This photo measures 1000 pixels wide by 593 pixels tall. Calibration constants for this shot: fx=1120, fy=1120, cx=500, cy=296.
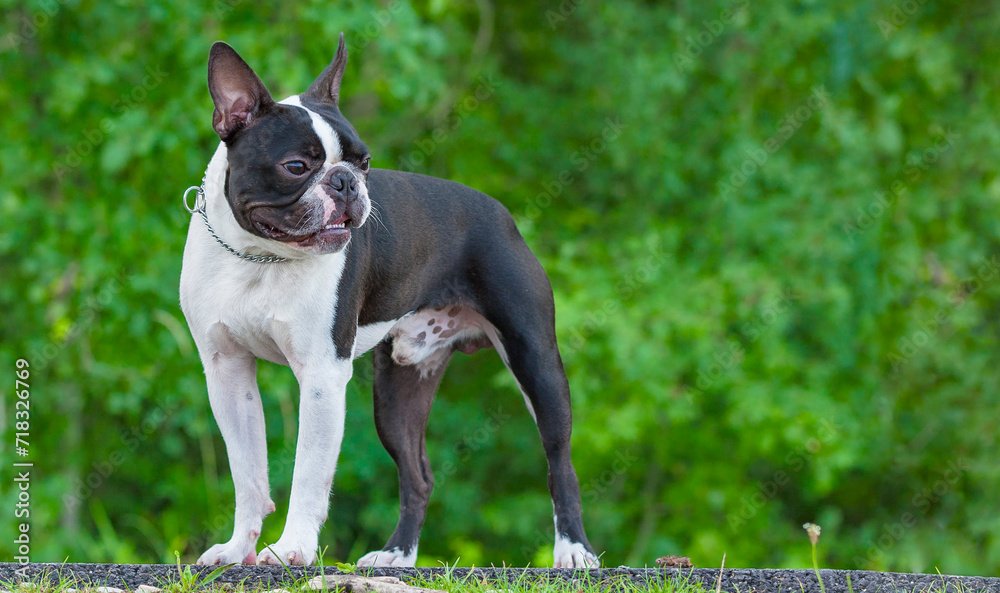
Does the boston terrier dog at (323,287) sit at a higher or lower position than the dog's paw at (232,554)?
higher

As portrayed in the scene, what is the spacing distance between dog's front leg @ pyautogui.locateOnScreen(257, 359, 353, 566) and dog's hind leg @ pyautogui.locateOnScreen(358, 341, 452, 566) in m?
0.91

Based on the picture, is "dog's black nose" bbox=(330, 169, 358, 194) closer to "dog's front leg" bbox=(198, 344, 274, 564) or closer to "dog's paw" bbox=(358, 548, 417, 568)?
"dog's front leg" bbox=(198, 344, 274, 564)

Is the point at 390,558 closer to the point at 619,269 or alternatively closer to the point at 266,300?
the point at 266,300

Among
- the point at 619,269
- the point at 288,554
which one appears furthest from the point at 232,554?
the point at 619,269

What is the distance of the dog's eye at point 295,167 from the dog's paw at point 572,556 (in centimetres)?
186

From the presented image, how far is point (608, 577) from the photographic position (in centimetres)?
382

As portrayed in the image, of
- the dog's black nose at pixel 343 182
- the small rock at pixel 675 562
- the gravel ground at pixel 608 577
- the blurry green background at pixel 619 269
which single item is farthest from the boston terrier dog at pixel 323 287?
the blurry green background at pixel 619 269

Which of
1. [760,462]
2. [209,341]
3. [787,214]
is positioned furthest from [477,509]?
[209,341]

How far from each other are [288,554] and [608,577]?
109 cm

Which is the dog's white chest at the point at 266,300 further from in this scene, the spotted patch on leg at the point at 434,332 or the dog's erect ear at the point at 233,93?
the spotted patch on leg at the point at 434,332

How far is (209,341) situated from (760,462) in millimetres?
7633

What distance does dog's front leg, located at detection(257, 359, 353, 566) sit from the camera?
392cm

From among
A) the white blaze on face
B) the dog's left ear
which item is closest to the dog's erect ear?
the white blaze on face

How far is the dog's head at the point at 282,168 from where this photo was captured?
3818 mm
